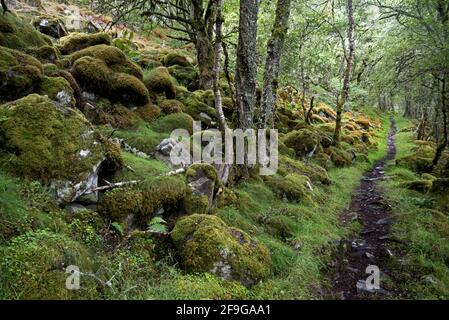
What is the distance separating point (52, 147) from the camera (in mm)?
5785

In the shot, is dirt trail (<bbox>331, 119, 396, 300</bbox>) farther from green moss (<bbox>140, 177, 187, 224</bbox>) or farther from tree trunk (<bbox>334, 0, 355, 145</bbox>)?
tree trunk (<bbox>334, 0, 355, 145</bbox>)

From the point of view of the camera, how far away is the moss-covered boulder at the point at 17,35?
923cm

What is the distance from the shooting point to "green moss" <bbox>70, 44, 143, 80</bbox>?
1053 centimetres

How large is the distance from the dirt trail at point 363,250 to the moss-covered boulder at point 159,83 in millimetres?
6776

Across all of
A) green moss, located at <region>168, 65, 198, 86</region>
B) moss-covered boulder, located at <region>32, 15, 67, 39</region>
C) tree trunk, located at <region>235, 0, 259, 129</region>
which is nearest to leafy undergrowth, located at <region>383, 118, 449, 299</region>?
tree trunk, located at <region>235, 0, 259, 129</region>

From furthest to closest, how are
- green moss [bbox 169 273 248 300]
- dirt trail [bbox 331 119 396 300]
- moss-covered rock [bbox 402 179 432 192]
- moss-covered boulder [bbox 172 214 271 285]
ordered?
moss-covered rock [bbox 402 179 432 192]
dirt trail [bbox 331 119 396 300]
moss-covered boulder [bbox 172 214 271 285]
green moss [bbox 169 273 248 300]

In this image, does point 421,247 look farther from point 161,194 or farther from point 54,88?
point 54,88

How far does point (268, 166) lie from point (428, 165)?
1012 centimetres

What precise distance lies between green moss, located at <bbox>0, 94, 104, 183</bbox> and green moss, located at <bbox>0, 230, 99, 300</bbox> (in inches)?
54.0

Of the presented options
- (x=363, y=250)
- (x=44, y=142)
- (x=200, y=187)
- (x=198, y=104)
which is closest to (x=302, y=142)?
(x=198, y=104)

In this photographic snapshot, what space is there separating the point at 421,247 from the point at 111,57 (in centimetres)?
948

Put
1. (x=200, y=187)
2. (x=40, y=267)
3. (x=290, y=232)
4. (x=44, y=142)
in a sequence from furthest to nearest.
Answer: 1. (x=290, y=232)
2. (x=200, y=187)
3. (x=44, y=142)
4. (x=40, y=267)
